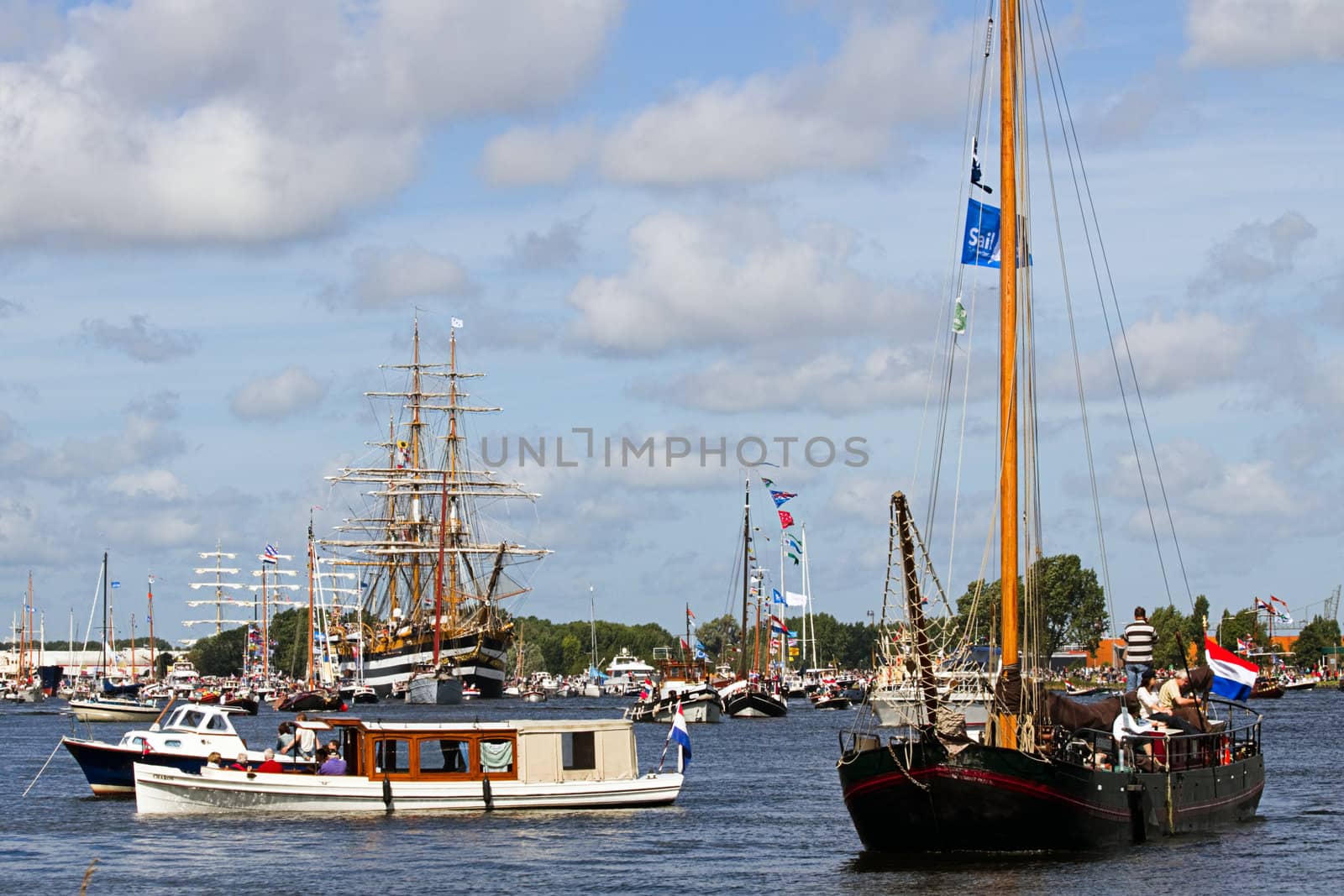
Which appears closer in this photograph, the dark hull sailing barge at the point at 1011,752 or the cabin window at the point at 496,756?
the dark hull sailing barge at the point at 1011,752

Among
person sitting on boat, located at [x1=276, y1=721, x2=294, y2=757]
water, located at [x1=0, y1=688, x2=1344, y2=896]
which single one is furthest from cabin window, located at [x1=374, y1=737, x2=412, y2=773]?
person sitting on boat, located at [x1=276, y1=721, x2=294, y2=757]

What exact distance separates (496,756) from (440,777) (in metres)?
1.61

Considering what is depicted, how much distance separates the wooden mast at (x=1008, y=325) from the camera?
126ft

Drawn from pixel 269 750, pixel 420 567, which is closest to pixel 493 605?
pixel 420 567

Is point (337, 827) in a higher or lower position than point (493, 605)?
lower

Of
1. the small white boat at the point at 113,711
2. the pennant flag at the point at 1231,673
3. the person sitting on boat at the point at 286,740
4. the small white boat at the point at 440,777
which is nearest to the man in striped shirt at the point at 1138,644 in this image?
the pennant flag at the point at 1231,673

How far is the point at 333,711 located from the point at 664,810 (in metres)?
96.9

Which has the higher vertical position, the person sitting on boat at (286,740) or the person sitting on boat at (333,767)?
the person sitting on boat at (286,740)

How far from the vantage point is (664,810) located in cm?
5241

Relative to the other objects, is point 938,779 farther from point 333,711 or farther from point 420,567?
point 420,567

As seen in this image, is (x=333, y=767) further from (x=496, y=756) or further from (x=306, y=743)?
(x=496, y=756)

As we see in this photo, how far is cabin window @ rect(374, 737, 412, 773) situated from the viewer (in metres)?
49.1

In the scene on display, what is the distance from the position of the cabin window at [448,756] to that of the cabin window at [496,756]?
48 cm

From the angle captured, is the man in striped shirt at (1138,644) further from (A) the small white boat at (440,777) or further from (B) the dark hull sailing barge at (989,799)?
(A) the small white boat at (440,777)
